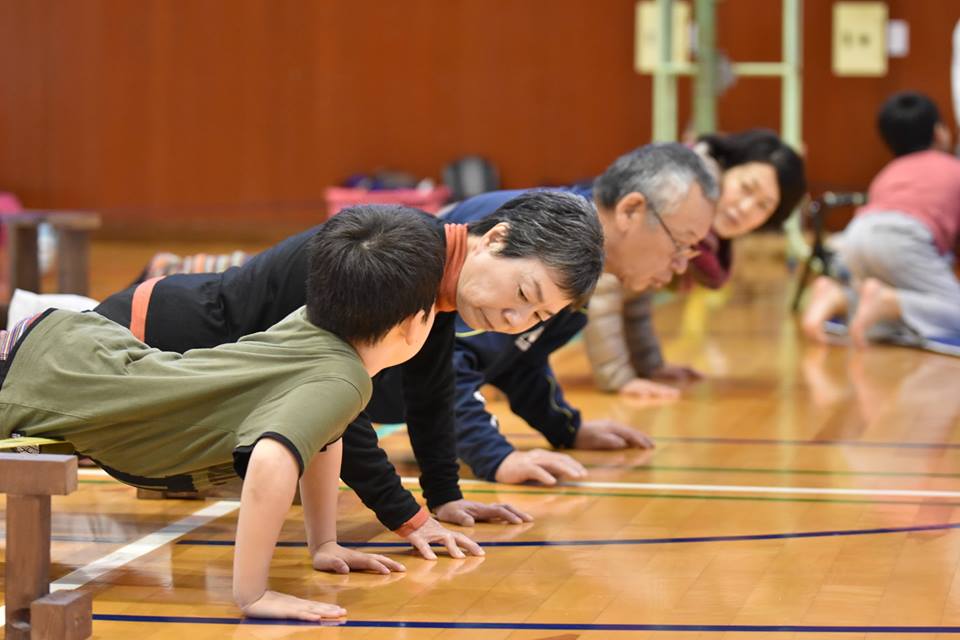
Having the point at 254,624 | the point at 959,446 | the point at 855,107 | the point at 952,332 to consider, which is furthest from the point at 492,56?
the point at 254,624

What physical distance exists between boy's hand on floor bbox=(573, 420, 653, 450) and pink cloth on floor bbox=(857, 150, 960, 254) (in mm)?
1954

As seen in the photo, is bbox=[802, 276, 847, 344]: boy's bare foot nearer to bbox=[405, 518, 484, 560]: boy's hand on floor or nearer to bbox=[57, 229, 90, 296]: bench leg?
bbox=[57, 229, 90, 296]: bench leg

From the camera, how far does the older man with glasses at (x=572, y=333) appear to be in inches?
94.7

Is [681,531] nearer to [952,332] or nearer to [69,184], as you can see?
[952,332]

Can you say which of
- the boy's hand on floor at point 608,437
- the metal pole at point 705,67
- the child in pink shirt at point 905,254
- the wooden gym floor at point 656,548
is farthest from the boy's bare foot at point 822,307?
the boy's hand on floor at point 608,437

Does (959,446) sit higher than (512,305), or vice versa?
(512,305)

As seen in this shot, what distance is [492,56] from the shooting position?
7758mm

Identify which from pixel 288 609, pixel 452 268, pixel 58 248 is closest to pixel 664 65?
pixel 58 248

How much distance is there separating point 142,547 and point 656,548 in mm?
728

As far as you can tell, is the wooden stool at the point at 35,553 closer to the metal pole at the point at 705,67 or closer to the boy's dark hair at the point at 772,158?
the boy's dark hair at the point at 772,158

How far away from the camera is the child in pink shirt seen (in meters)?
4.24

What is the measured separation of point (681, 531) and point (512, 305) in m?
0.52

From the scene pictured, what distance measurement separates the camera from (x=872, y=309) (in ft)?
13.8

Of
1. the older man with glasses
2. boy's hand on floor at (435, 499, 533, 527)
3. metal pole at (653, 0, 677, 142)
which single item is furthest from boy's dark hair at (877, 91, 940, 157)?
boy's hand on floor at (435, 499, 533, 527)
